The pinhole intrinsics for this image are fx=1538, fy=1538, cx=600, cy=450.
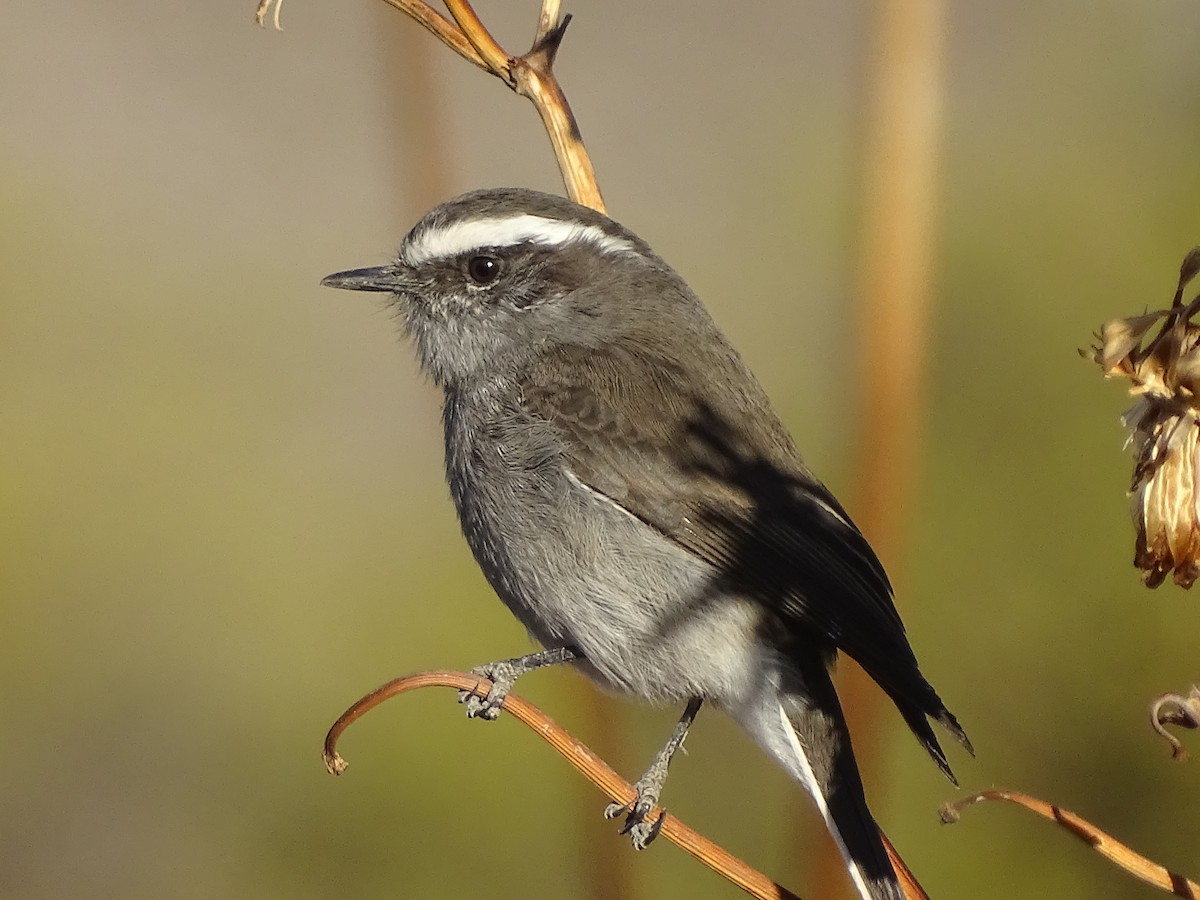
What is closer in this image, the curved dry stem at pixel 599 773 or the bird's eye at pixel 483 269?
the curved dry stem at pixel 599 773

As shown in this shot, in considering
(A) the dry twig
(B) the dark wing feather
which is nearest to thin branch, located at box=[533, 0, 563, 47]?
(A) the dry twig

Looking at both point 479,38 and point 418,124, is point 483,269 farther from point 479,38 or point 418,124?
point 479,38

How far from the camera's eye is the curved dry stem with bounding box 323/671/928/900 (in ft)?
5.98

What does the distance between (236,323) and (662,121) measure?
335 cm

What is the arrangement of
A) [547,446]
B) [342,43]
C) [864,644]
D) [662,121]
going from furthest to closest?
[342,43] → [662,121] → [547,446] → [864,644]

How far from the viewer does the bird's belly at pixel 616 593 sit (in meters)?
3.05

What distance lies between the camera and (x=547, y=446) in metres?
3.18

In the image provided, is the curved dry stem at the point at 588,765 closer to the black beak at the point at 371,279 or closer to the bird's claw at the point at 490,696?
the bird's claw at the point at 490,696

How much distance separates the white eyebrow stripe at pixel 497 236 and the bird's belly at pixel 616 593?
2.06ft

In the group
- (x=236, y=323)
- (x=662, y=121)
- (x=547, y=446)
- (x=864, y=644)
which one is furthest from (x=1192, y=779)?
(x=662, y=121)

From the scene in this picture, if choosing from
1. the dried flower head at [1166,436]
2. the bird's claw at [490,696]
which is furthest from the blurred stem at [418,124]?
the dried flower head at [1166,436]

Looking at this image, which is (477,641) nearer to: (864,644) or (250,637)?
(250,637)

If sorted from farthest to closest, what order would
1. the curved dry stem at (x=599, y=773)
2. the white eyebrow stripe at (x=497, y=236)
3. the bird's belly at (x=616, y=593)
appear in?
the white eyebrow stripe at (x=497, y=236), the bird's belly at (x=616, y=593), the curved dry stem at (x=599, y=773)

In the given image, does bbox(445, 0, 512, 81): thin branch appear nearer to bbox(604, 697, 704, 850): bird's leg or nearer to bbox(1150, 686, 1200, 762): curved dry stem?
bbox(1150, 686, 1200, 762): curved dry stem
